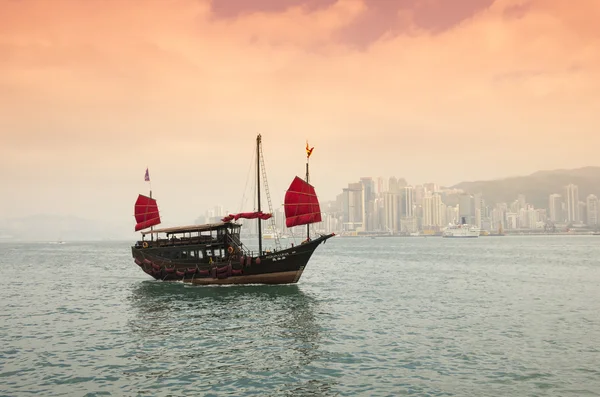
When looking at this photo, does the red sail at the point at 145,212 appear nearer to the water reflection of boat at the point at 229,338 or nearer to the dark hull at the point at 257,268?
the dark hull at the point at 257,268

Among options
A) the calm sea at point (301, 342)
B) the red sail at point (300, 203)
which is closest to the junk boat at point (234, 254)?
the red sail at point (300, 203)

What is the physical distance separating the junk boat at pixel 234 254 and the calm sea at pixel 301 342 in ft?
6.06

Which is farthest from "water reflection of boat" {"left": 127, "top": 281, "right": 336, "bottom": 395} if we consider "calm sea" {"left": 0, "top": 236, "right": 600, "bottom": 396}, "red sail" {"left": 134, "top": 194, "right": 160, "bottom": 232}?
"red sail" {"left": 134, "top": 194, "right": 160, "bottom": 232}

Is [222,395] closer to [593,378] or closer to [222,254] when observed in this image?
[593,378]

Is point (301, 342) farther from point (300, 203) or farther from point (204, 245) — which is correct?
point (204, 245)

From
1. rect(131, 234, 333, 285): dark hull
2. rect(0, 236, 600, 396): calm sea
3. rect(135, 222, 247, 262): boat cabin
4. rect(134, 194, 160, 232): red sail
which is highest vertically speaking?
rect(134, 194, 160, 232): red sail

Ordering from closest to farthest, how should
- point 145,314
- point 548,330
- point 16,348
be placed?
point 16,348
point 548,330
point 145,314

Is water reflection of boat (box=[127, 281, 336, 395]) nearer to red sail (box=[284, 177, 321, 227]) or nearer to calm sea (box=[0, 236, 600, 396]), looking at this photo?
calm sea (box=[0, 236, 600, 396])

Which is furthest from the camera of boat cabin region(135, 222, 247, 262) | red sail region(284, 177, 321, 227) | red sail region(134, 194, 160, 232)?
red sail region(134, 194, 160, 232)

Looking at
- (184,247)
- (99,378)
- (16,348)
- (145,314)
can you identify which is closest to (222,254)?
(184,247)

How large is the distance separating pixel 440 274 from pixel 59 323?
45261mm

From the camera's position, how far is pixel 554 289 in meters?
42.9

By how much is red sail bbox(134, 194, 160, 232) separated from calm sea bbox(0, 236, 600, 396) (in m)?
14.7

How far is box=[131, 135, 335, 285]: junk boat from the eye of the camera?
137 feet
